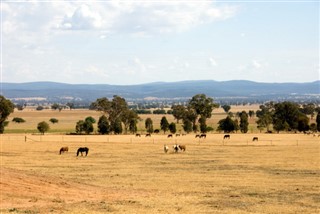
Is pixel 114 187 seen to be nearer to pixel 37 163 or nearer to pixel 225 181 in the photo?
pixel 225 181

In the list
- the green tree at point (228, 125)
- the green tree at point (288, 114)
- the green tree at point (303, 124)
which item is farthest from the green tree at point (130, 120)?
the green tree at point (303, 124)

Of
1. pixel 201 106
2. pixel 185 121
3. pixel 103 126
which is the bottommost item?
pixel 103 126

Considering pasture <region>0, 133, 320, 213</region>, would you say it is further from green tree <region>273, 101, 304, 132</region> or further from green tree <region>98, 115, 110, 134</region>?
green tree <region>273, 101, 304, 132</region>

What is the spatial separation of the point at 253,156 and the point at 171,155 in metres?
9.53

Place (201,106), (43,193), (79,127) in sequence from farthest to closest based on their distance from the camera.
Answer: (201,106)
(79,127)
(43,193)

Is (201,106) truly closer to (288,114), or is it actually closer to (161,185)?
(288,114)

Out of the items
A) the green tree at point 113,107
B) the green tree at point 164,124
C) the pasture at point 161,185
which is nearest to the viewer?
the pasture at point 161,185

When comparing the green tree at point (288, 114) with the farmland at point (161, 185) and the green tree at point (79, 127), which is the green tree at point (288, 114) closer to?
the green tree at point (79, 127)

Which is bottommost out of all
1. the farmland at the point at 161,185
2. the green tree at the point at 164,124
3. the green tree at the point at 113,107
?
the farmland at the point at 161,185

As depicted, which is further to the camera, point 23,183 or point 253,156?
point 253,156

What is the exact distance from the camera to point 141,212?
2569cm

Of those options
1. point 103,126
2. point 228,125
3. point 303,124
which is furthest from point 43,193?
point 303,124

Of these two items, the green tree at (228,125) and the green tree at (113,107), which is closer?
the green tree at (228,125)

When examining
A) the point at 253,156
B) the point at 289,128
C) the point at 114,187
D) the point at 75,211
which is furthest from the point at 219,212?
the point at 289,128
